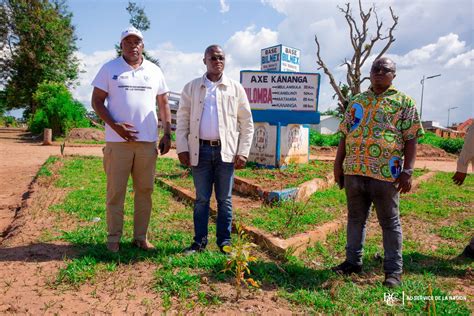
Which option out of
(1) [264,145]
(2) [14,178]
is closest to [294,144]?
(1) [264,145]

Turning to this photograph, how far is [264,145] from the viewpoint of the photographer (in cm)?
797

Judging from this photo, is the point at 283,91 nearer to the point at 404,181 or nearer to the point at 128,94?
the point at 128,94

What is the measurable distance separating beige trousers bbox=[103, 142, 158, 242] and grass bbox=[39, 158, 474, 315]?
0.34 metres

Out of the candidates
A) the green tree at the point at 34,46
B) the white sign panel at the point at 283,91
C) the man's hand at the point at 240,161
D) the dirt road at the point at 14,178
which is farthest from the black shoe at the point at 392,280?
the green tree at the point at 34,46

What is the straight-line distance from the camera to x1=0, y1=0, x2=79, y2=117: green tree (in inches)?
1057

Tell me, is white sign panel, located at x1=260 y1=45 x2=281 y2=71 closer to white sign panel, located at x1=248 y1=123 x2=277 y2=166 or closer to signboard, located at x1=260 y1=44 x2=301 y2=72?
signboard, located at x1=260 y1=44 x2=301 y2=72

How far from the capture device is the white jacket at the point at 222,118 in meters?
3.47

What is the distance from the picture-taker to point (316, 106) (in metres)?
7.77

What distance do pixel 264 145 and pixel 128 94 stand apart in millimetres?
4851

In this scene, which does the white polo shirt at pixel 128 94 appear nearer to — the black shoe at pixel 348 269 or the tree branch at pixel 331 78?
the black shoe at pixel 348 269

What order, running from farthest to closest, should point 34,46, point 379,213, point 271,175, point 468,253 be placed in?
point 34,46 < point 271,175 < point 468,253 < point 379,213

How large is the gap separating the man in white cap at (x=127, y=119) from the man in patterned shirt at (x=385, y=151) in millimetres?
1746

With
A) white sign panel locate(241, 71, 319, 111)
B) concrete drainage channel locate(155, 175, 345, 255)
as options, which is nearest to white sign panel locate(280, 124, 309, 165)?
white sign panel locate(241, 71, 319, 111)

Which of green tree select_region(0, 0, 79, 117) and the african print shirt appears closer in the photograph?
the african print shirt
